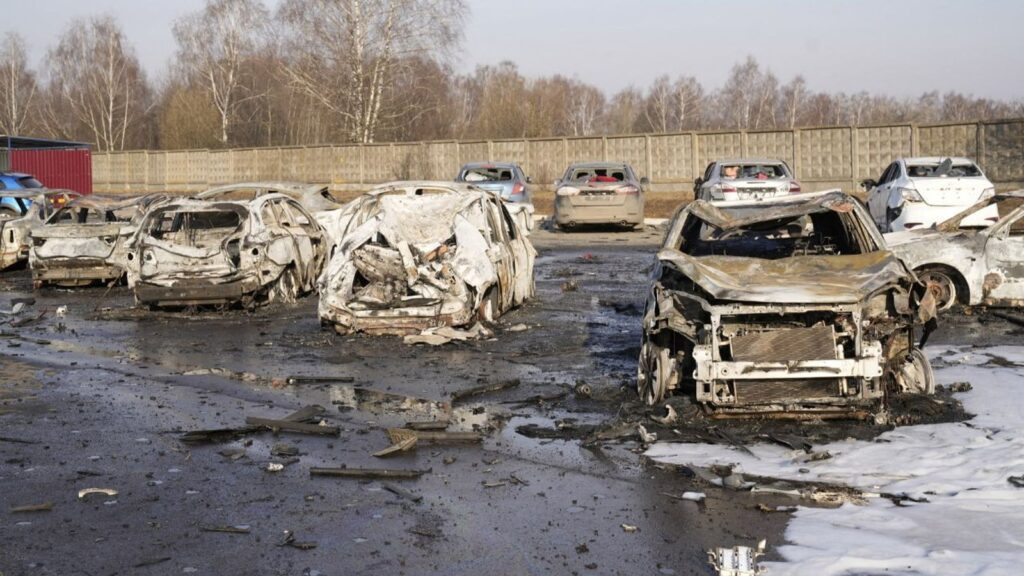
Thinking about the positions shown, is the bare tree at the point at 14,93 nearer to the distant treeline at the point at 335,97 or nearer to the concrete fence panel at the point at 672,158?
the distant treeline at the point at 335,97

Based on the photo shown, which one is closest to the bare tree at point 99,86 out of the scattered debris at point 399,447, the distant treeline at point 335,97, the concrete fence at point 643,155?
the distant treeline at point 335,97

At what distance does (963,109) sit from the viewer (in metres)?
104

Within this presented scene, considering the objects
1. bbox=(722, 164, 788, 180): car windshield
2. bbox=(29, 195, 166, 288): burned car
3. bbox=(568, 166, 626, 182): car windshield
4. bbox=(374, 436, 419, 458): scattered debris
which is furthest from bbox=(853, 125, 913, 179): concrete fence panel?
bbox=(374, 436, 419, 458): scattered debris

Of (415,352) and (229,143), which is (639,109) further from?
(415,352)

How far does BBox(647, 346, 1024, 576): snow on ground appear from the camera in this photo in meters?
5.16

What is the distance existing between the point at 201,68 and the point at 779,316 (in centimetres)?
6704

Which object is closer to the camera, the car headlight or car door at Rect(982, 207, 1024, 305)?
car door at Rect(982, 207, 1024, 305)

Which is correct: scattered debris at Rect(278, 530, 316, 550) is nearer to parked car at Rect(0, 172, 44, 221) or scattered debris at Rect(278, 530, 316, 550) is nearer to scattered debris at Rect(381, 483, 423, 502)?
scattered debris at Rect(381, 483, 423, 502)

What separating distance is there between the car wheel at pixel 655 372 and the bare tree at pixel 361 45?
4437 centimetres

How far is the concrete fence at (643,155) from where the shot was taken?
115 ft

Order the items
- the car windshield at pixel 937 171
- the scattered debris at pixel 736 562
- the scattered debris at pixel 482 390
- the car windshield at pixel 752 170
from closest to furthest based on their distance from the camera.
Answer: the scattered debris at pixel 736 562 → the scattered debris at pixel 482 390 → the car windshield at pixel 937 171 → the car windshield at pixel 752 170

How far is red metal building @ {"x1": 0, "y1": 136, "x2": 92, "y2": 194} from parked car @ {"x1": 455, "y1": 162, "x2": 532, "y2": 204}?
22378 mm

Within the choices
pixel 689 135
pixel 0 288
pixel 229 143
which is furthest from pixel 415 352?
pixel 229 143

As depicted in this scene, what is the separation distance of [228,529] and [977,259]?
392 inches
